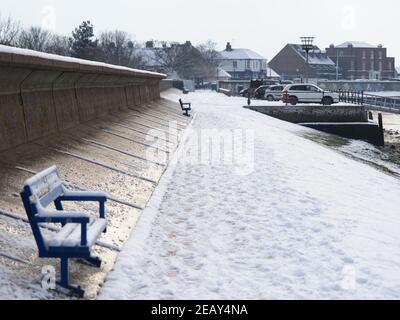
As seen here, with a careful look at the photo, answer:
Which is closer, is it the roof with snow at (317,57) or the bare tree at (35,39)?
the bare tree at (35,39)

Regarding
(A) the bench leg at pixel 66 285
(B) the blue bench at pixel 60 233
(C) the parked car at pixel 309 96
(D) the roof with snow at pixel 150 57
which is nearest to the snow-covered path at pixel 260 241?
(A) the bench leg at pixel 66 285

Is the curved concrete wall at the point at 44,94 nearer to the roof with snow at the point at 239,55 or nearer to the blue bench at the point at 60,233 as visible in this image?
the blue bench at the point at 60,233

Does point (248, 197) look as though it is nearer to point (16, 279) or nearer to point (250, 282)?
point (250, 282)

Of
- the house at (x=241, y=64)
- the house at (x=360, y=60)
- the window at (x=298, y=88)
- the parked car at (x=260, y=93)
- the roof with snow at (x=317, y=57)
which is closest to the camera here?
the window at (x=298, y=88)

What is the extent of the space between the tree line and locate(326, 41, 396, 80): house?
31.3m

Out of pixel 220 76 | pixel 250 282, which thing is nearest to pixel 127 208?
pixel 250 282

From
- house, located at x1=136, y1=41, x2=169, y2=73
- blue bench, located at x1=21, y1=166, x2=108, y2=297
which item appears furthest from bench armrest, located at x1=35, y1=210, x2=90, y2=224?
house, located at x1=136, y1=41, x2=169, y2=73

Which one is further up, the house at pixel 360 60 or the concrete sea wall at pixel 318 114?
the house at pixel 360 60

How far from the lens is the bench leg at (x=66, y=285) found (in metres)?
4.77

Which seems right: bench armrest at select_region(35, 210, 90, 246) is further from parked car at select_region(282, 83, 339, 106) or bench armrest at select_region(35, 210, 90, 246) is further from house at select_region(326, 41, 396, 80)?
house at select_region(326, 41, 396, 80)

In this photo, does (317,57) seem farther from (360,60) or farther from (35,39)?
(35,39)

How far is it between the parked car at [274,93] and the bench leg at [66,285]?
45645mm

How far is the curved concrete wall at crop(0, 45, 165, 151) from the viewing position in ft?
25.0

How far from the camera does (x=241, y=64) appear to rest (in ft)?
436
